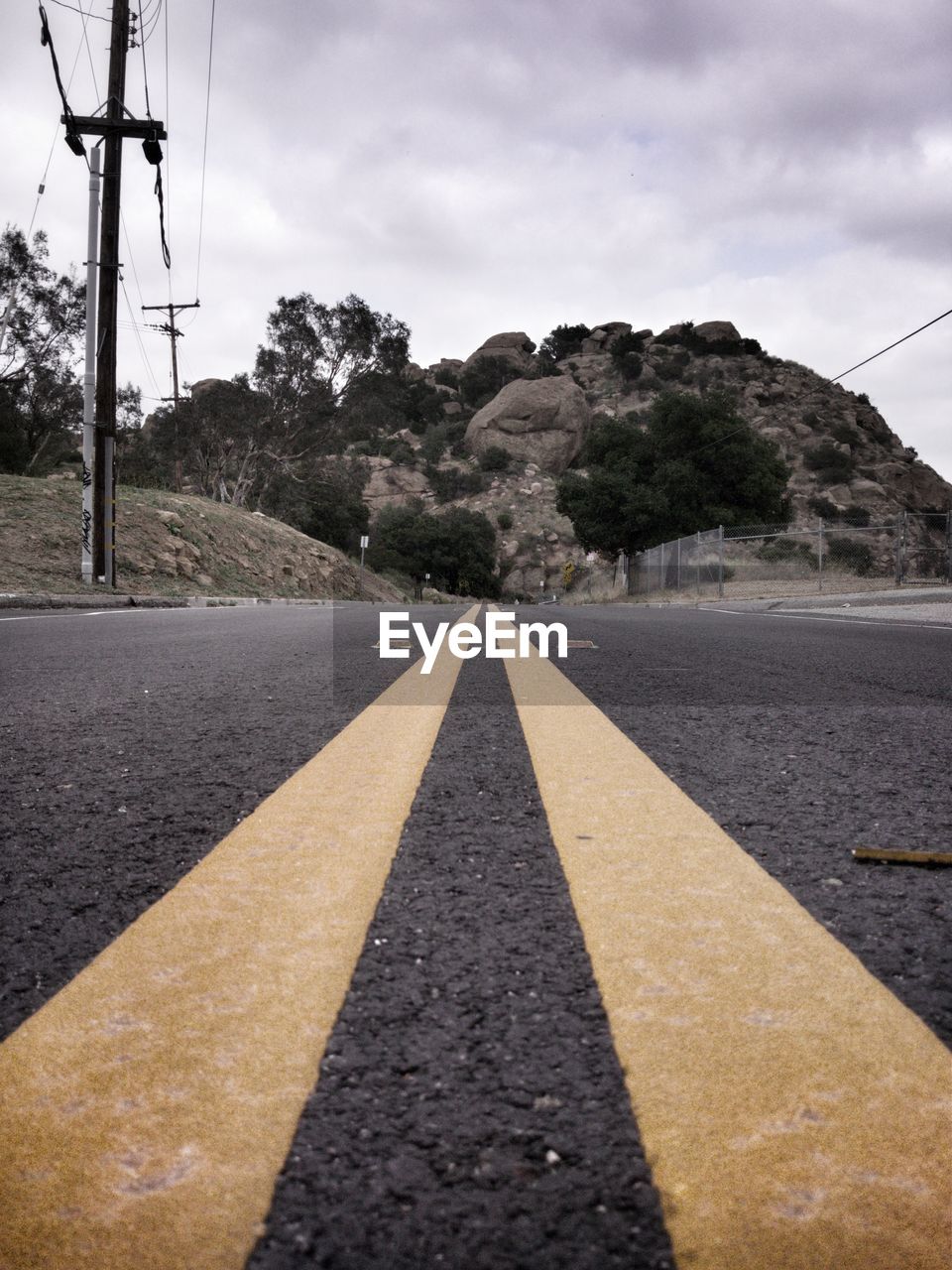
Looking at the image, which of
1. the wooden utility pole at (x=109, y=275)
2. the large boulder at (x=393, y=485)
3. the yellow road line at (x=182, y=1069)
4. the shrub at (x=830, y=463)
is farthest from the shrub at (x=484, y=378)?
the yellow road line at (x=182, y=1069)

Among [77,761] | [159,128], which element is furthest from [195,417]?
[77,761]

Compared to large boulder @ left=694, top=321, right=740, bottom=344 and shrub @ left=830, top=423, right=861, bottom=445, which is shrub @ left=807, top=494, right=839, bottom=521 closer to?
shrub @ left=830, top=423, right=861, bottom=445

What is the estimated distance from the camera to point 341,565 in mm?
32406

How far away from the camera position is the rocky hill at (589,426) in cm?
6731

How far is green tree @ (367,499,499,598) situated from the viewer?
190ft

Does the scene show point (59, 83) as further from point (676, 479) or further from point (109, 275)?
Answer: point (676, 479)

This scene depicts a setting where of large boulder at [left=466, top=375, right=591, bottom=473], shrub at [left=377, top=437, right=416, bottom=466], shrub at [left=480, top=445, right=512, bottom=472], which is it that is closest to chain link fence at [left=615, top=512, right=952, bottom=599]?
shrub at [left=480, top=445, right=512, bottom=472]

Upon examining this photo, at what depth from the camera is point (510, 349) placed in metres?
103

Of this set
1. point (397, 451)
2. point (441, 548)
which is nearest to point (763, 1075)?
point (441, 548)

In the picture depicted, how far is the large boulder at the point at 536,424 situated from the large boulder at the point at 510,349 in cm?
1636

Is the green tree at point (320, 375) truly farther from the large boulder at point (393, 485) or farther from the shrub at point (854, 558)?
the large boulder at point (393, 485)

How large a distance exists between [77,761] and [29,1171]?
1716mm

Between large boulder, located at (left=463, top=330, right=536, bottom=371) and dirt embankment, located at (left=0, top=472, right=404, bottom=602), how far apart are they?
73675 mm

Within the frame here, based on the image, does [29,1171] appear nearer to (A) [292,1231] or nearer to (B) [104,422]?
(A) [292,1231]
